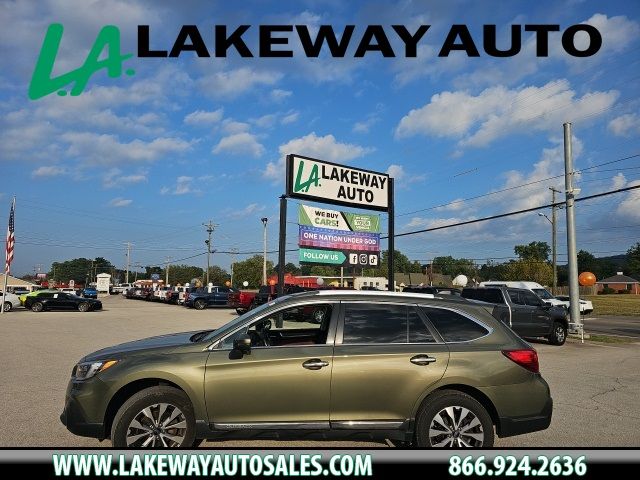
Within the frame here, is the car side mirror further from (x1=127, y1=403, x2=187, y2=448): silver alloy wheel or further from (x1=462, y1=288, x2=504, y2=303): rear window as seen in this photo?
(x1=462, y1=288, x2=504, y2=303): rear window

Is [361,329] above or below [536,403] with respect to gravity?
above

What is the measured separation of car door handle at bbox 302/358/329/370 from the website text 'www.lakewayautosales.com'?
79 cm

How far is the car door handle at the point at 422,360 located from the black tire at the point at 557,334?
42.1ft

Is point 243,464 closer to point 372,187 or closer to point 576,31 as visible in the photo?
point 576,31

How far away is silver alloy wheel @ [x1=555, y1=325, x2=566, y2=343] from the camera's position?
1605 centimetres

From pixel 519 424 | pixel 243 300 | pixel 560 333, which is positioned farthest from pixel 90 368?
pixel 243 300

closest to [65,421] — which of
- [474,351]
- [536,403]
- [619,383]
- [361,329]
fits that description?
[361,329]

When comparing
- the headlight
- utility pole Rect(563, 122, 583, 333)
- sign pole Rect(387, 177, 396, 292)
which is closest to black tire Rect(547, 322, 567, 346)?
utility pole Rect(563, 122, 583, 333)

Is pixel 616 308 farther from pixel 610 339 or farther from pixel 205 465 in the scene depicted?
pixel 205 465

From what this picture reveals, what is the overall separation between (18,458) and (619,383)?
948 centimetres

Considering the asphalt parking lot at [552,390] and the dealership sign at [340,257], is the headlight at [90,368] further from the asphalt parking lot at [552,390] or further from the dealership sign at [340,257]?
the dealership sign at [340,257]

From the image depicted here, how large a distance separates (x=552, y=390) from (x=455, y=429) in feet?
15.1

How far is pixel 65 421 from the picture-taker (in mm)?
4793

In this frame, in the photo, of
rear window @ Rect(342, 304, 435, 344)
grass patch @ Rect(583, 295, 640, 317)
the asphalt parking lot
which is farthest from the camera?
grass patch @ Rect(583, 295, 640, 317)
